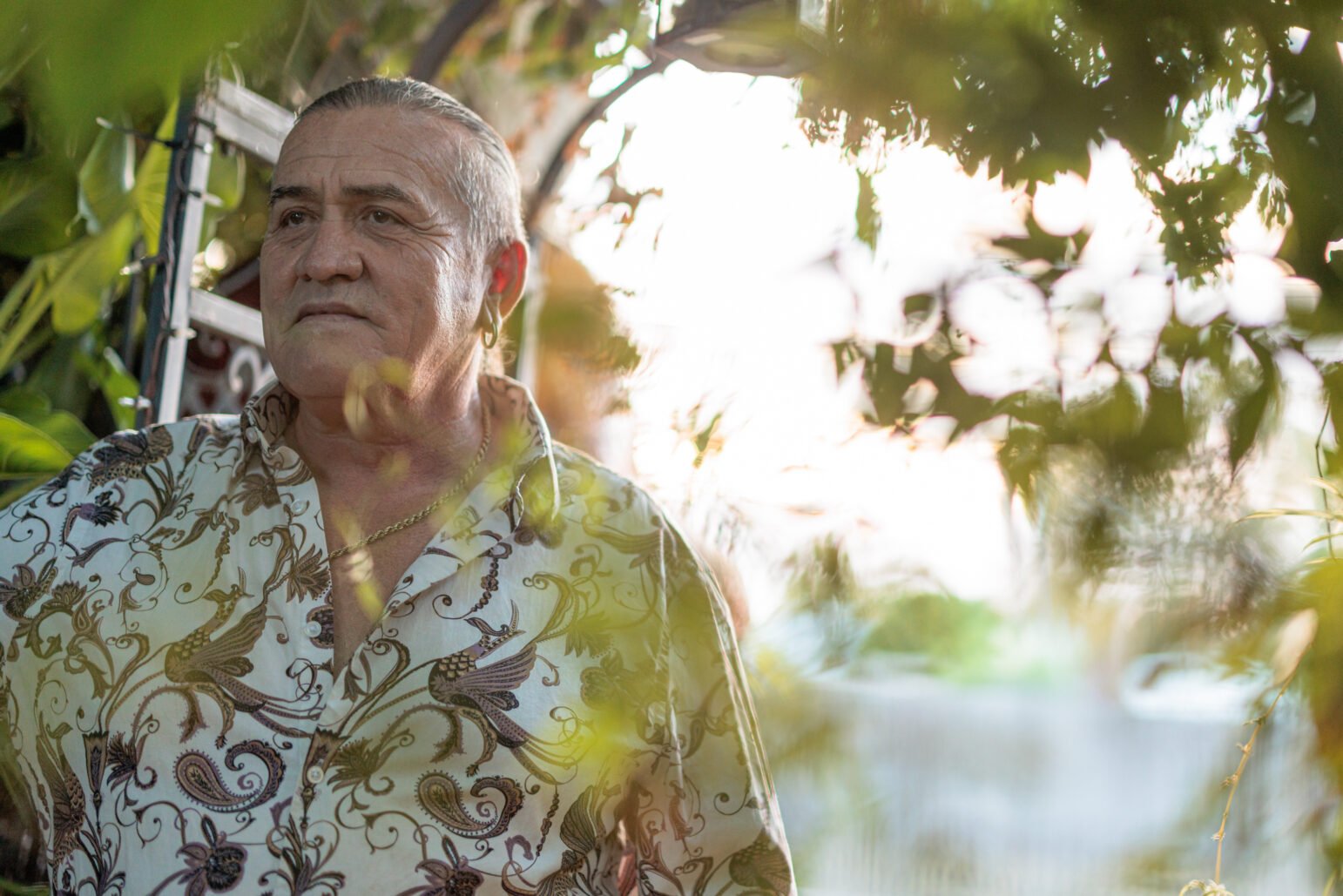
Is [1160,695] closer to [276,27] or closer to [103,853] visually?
[276,27]

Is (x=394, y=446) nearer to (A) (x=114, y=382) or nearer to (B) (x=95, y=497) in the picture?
(B) (x=95, y=497)

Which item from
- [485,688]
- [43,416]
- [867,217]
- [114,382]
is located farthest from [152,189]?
[867,217]

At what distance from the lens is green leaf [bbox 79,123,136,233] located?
1755 mm

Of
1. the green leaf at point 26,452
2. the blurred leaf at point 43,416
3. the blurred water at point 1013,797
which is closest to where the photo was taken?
the blurred water at point 1013,797

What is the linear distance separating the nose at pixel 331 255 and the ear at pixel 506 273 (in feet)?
0.68

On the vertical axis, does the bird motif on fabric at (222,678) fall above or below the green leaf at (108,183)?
below

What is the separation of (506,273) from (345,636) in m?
0.46

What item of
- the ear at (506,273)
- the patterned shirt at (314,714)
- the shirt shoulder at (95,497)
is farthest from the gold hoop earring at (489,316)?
the shirt shoulder at (95,497)

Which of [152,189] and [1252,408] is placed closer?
[1252,408]

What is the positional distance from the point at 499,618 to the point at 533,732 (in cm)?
13

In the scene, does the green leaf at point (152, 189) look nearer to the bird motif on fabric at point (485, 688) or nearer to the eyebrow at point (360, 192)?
the eyebrow at point (360, 192)

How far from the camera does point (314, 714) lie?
1.21m

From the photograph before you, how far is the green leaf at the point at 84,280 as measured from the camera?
1743 millimetres

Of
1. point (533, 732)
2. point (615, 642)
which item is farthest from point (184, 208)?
point (615, 642)
